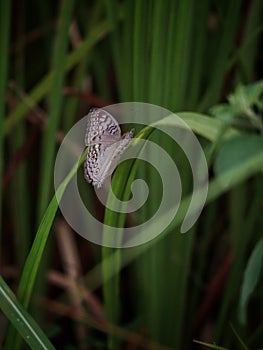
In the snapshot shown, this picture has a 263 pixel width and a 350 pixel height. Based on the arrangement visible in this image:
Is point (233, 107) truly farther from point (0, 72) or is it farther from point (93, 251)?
point (93, 251)

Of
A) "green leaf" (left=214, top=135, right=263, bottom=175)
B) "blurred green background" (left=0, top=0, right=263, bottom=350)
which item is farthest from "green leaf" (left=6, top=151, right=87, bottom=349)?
"green leaf" (left=214, top=135, right=263, bottom=175)

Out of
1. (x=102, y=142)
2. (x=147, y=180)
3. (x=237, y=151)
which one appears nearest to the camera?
(x=237, y=151)

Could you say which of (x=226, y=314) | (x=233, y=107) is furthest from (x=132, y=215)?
(x=233, y=107)

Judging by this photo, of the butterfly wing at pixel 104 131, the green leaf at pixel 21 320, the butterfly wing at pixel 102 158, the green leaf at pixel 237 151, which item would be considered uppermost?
the green leaf at pixel 237 151

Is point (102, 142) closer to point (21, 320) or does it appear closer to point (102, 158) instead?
point (102, 158)

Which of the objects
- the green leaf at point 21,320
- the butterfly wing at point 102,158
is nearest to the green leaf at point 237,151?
the butterfly wing at point 102,158

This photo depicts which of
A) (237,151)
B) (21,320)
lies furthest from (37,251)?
(237,151)

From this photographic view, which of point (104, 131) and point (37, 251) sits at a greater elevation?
point (104, 131)

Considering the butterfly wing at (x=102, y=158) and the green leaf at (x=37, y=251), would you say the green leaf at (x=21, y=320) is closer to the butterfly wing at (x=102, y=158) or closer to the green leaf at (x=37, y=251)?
the green leaf at (x=37, y=251)

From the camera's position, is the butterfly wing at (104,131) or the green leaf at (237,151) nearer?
the green leaf at (237,151)
